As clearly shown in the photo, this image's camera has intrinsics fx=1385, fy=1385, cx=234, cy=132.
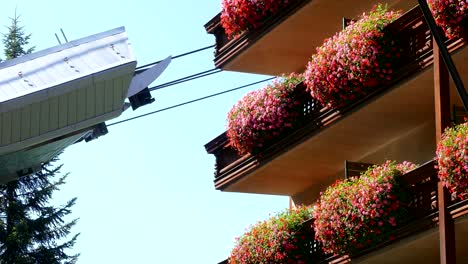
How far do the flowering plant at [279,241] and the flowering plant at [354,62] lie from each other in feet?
7.73

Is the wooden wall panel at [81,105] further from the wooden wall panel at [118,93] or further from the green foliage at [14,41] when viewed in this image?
the green foliage at [14,41]

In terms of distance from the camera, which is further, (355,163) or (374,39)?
(355,163)

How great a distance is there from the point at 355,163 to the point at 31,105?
6.24 meters

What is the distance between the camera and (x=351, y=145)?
2752cm

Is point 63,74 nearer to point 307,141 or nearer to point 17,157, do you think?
point 17,157

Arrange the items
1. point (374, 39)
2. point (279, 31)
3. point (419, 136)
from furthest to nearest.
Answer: point (279, 31) → point (419, 136) → point (374, 39)

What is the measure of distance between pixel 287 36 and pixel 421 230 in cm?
795

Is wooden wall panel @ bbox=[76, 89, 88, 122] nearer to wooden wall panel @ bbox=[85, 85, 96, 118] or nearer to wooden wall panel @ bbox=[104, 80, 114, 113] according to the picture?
wooden wall panel @ bbox=[85, 85, 96, 118]

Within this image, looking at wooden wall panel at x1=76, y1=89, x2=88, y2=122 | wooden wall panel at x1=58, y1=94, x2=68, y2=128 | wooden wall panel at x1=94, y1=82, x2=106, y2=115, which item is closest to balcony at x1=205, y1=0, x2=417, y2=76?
wooden wall panel at x1=94, y1=82, x2=106, y2=115

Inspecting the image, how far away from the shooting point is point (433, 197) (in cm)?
2255

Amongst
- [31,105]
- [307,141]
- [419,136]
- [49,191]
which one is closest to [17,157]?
[31,105]

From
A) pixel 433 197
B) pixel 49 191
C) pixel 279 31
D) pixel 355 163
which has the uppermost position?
pixel 49 191

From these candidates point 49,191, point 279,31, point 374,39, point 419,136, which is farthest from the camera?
point 49,191

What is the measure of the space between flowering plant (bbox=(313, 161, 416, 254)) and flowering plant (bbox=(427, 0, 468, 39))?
250 centimetres
